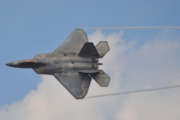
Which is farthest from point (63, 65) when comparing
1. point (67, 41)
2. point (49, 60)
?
point (67, 41)

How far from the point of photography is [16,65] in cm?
4734

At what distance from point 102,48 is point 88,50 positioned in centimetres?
293

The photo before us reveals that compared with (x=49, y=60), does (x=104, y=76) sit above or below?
below

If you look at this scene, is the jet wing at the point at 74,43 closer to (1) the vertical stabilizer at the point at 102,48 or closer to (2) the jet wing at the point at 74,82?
(1) the vertical stabilizer at the point at 102,48

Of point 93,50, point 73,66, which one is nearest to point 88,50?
point 93,50

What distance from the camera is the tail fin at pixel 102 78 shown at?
48875 millimetres

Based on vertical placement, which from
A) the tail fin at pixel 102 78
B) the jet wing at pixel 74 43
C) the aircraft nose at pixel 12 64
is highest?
the aircraft nose at pixel 12 64

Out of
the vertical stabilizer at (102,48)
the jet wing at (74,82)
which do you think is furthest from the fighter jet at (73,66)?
the vertical stabilizer at (102,48)

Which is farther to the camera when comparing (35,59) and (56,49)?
(56,49)

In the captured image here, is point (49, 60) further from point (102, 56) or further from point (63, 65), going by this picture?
point (102, 56)

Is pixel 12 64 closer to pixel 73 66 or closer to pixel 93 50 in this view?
pixel 73 66

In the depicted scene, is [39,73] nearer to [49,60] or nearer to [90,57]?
[49,60]

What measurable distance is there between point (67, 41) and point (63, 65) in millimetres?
4996

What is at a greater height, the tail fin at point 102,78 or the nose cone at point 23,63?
the nose cone at point 23,63
